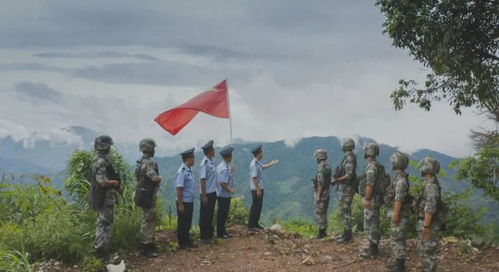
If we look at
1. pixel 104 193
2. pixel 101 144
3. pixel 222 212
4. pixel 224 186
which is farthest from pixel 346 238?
pixel 101 144

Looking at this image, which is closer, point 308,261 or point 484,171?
point 308,261

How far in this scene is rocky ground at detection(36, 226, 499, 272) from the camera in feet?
30.8

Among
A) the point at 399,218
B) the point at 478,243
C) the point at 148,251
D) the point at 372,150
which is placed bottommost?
the point at 148,251

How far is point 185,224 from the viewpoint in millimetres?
10562

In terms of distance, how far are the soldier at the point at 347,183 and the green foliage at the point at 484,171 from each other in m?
2.95

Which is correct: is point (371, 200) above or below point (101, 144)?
below

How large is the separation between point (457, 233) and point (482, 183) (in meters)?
1.33

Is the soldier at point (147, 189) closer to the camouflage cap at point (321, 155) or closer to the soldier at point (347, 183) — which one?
the camouflage cap at point (321, 155)

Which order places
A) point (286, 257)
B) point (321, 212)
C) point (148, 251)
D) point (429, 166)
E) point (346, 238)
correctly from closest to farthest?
point (429, 166) → point (148, 251) → point (286, 257) → point (346, 238) → point (321, 212)

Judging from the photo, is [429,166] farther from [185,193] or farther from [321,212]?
[185,193]

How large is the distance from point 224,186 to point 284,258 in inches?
88.5

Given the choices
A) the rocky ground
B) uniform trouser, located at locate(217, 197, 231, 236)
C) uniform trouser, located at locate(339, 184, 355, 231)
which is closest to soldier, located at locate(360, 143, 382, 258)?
the rocky ground

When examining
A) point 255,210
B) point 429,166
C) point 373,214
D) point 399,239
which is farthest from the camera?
point 255,210

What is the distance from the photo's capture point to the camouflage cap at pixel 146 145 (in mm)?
9751
